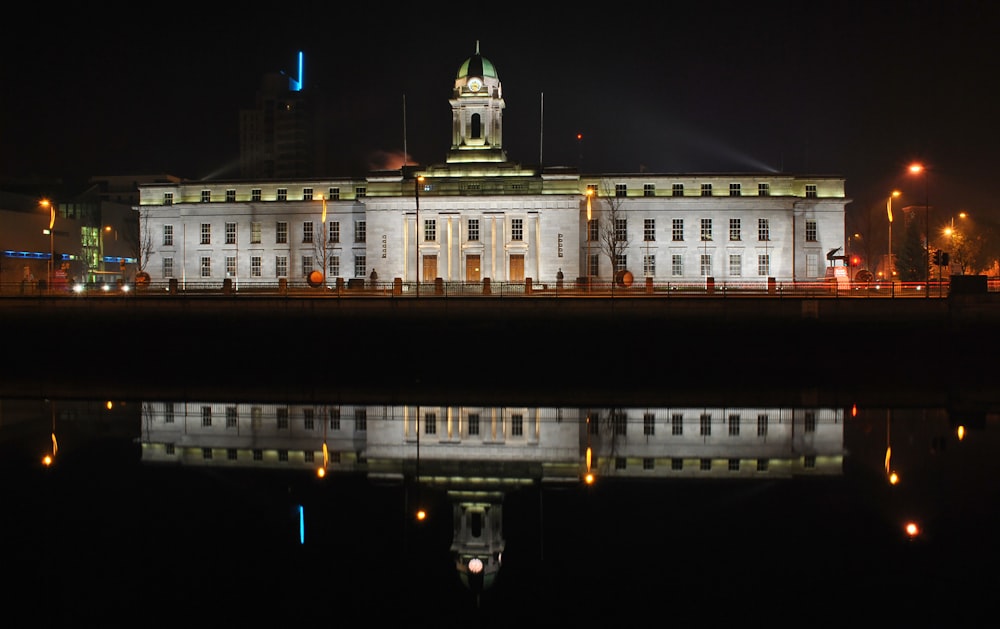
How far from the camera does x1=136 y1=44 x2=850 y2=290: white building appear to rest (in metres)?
65.1

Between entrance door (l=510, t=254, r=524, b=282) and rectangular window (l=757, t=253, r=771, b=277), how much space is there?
19.4 meters

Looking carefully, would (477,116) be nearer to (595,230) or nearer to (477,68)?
(477,68)

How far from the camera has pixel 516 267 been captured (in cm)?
6569

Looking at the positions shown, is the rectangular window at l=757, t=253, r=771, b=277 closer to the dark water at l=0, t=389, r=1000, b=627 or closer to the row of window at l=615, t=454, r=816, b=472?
the dark water at l=0, t=389, r=1000, b=627

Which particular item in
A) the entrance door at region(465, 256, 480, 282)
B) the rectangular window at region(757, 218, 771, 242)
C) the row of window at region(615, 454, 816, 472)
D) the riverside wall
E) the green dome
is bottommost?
the row of window at region(615, 454, 816, 472)

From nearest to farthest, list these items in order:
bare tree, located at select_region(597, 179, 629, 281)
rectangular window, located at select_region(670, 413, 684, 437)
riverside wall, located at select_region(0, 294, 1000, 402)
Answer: rectangular window, located at select_region(670, 413, 684, 437), riverside wall, located at select_region(0, 294, 1000, 402), bare tree, located at select_region(597, 179, 629, 281)

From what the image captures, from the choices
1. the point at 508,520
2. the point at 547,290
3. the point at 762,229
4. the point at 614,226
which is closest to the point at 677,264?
the point at 614,226

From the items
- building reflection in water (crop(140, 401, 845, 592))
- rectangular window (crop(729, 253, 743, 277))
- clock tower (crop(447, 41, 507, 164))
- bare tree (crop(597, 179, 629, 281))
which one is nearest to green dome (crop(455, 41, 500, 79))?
clock tower (crop(447, 41, 507, 164))

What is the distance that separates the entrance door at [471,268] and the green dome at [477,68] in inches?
603

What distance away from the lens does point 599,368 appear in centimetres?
3769

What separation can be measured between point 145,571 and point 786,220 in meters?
62.1

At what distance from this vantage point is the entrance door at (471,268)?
216ft

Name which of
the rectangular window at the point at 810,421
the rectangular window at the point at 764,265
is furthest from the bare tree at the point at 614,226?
the rectangular window at the point at 810,421

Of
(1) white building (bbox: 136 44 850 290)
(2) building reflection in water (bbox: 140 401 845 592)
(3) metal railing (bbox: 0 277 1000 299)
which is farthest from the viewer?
(1) white building (bbox: 136 44 850 290)
